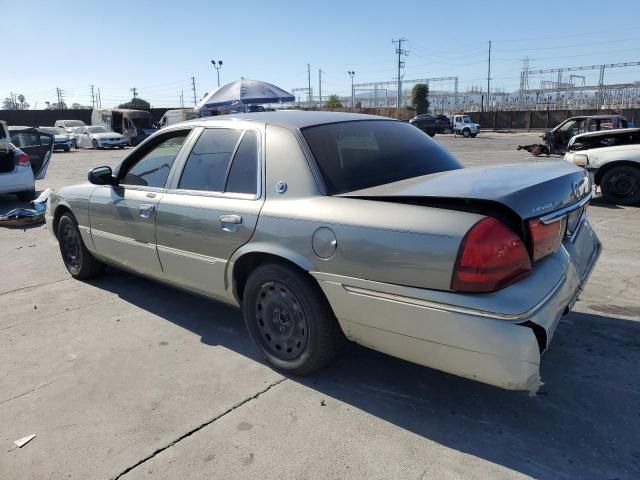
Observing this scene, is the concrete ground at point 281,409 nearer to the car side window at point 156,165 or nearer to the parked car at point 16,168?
the car side window at point 156,165

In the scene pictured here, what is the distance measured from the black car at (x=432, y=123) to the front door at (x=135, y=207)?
127ft

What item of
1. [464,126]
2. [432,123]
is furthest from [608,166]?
[432,123]

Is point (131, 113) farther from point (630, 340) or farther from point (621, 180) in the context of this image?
point (630, 340)

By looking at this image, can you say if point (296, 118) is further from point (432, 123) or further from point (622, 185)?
point (432, 123)

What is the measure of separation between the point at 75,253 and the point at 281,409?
11.0ft

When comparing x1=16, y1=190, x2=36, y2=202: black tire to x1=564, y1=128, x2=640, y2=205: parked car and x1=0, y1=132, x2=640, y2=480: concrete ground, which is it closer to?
x1=0, y1=132, x2=640, y2=480: concrete ground

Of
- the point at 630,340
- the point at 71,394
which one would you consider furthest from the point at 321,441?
A: the point at 630,340

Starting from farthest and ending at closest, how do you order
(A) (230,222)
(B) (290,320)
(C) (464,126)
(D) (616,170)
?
(C) (464,126) < (D) (616,170) < (A) (230,222) < (B) (290,320)

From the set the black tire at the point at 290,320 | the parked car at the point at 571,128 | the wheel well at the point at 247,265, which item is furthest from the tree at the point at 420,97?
the black tire at the point at 290,320

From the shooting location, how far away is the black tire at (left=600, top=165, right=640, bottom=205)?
865 cm

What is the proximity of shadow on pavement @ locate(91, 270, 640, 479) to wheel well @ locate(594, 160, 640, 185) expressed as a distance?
5.78 m

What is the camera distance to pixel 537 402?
2895 millimetres

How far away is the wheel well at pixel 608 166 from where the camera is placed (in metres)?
8.58

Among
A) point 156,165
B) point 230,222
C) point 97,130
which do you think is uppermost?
point 97,130
